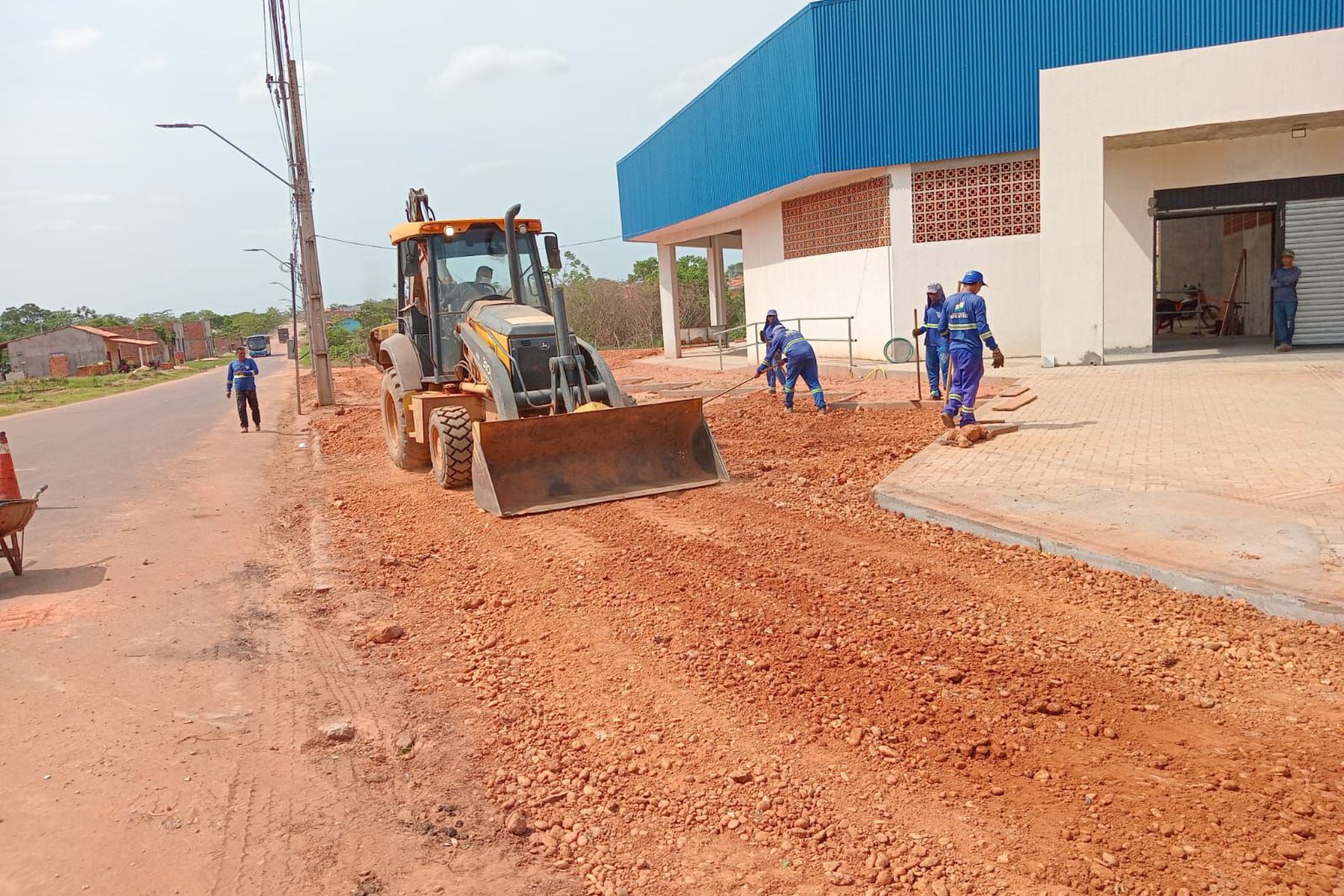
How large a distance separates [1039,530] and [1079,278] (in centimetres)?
1062

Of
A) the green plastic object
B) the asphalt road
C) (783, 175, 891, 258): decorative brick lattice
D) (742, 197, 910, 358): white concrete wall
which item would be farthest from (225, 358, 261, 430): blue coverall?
(783, 175, 891, 258): decorative brick lattice

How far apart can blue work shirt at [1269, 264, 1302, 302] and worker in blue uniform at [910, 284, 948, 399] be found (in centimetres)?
679

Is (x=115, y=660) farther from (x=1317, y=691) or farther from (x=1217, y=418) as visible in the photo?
(x=1217, y=418)

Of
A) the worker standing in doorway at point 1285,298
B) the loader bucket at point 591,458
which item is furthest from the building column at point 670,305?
the loader bucket at point 591,458

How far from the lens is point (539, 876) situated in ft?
10.4

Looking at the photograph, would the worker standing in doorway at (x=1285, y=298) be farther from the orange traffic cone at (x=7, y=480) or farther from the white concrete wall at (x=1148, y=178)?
the orange traffic cone at (x=7, y=480)

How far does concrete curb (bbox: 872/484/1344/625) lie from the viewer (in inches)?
191

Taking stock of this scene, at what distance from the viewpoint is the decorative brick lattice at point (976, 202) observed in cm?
1794

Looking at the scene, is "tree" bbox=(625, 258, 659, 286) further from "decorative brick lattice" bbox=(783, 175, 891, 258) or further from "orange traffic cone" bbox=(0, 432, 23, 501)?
"orange traffic cone" bbox=(0, 432, 23, 501)

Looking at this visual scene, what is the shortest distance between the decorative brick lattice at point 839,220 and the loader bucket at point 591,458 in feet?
37.2

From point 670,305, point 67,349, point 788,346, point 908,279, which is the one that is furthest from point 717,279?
point 67,349

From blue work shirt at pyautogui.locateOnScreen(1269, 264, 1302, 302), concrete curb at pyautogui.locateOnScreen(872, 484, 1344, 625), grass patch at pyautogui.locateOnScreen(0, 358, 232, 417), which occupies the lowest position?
concrete curb at pyautogui.locateOnScreen(872, 484, 1344, 625)

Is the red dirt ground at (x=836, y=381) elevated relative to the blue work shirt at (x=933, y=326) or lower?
lower

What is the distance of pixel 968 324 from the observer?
9.95 metres
